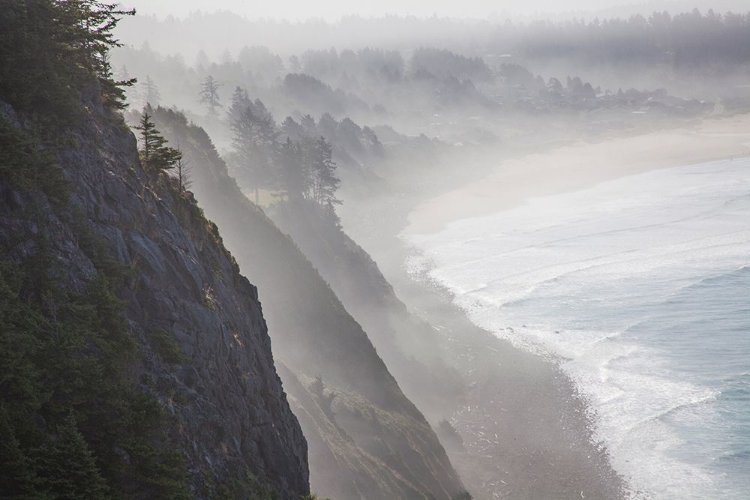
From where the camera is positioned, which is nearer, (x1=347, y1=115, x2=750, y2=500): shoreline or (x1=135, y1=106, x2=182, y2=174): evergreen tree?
(x1=135, y1=106, x2=182, y2=174): evergreen tree

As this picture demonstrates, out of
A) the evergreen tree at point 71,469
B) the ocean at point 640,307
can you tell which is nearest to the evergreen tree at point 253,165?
the ocean at point 640,307

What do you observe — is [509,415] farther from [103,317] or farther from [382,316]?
[103,317]

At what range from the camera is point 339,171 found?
392ft

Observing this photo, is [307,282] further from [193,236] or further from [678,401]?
[678,401]

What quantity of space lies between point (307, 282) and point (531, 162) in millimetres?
124133

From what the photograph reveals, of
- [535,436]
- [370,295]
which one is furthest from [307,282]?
[535,436]

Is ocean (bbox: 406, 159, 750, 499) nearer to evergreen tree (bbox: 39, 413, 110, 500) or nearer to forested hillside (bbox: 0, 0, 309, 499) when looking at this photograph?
forested hillside (bbox: 0, 0, 309, 499)

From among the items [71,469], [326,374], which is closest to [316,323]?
[326,374]

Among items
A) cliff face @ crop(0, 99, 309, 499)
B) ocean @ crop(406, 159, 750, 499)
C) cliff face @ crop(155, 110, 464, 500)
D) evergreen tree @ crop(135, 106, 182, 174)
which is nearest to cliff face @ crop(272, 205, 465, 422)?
ocean @ crop(406, 159, 750, 499)

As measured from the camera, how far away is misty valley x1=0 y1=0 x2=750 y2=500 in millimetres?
13742

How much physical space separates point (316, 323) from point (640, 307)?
3620 cm

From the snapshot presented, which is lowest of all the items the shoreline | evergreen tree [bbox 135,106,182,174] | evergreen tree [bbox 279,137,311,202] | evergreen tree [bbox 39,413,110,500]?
the shoreline

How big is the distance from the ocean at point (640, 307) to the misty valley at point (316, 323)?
11.2 inches

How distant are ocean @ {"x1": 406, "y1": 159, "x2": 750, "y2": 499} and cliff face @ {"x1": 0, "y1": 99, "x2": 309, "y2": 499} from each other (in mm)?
27671
